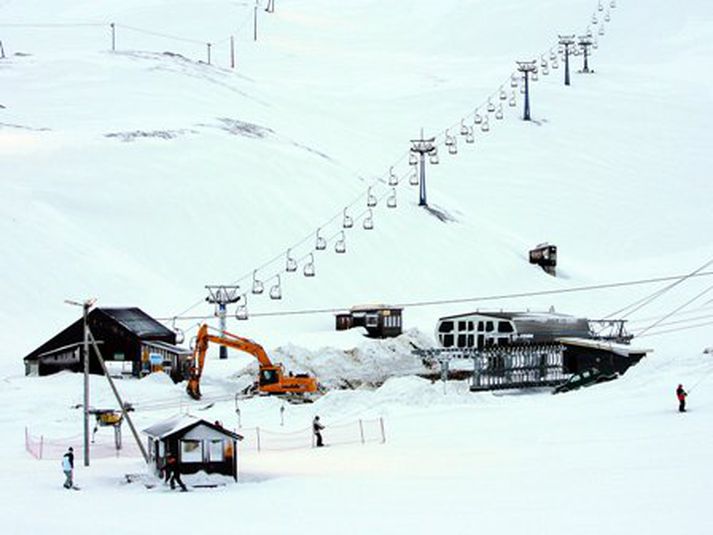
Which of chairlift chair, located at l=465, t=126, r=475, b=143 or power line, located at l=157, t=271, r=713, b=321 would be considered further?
chairlift chair, located at l=465, t=126, r=475, b=143

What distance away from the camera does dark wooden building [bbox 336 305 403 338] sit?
59.2 metres

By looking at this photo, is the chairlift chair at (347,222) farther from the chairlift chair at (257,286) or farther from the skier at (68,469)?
the skier at (68,469)

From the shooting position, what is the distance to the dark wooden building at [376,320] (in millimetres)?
59188

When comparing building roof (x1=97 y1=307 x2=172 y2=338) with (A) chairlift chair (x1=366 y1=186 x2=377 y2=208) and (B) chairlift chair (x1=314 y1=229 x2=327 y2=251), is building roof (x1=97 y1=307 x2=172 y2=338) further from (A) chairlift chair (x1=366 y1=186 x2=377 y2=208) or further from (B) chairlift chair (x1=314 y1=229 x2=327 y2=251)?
(A) chairlift chair (x1=366 y1=186 x2=377 y2=208)

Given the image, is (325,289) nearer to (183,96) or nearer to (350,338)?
(350,338)

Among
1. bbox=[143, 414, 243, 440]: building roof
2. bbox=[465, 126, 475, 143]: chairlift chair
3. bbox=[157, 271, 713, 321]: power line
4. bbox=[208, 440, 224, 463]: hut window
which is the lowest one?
bbox=[208, 440, 224, 463]: hut window

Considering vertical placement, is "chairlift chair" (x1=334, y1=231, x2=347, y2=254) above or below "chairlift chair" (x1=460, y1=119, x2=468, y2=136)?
below

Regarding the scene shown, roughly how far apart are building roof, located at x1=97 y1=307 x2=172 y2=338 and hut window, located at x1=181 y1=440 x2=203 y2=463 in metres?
22.4

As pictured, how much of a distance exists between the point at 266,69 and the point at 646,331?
70.5 meters

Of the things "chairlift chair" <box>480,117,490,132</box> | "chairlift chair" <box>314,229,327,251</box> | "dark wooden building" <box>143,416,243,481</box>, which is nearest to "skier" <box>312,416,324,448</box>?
"dark wooden building" <box>143,416,243,481</box>

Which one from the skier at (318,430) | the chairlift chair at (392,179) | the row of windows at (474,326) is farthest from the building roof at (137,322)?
the chairlift chair at (392,179)

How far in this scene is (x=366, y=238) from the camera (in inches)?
2793

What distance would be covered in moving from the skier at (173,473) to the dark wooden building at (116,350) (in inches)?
870

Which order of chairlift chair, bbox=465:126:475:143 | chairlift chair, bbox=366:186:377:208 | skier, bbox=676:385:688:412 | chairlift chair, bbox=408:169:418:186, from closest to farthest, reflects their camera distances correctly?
skier, bbox=676:385:688:412, chairlift chair, bbox=366:186:377:208, chairlift chair, bbox=408:169:418:186, chairlift chair, bbox=465:126:475:143
